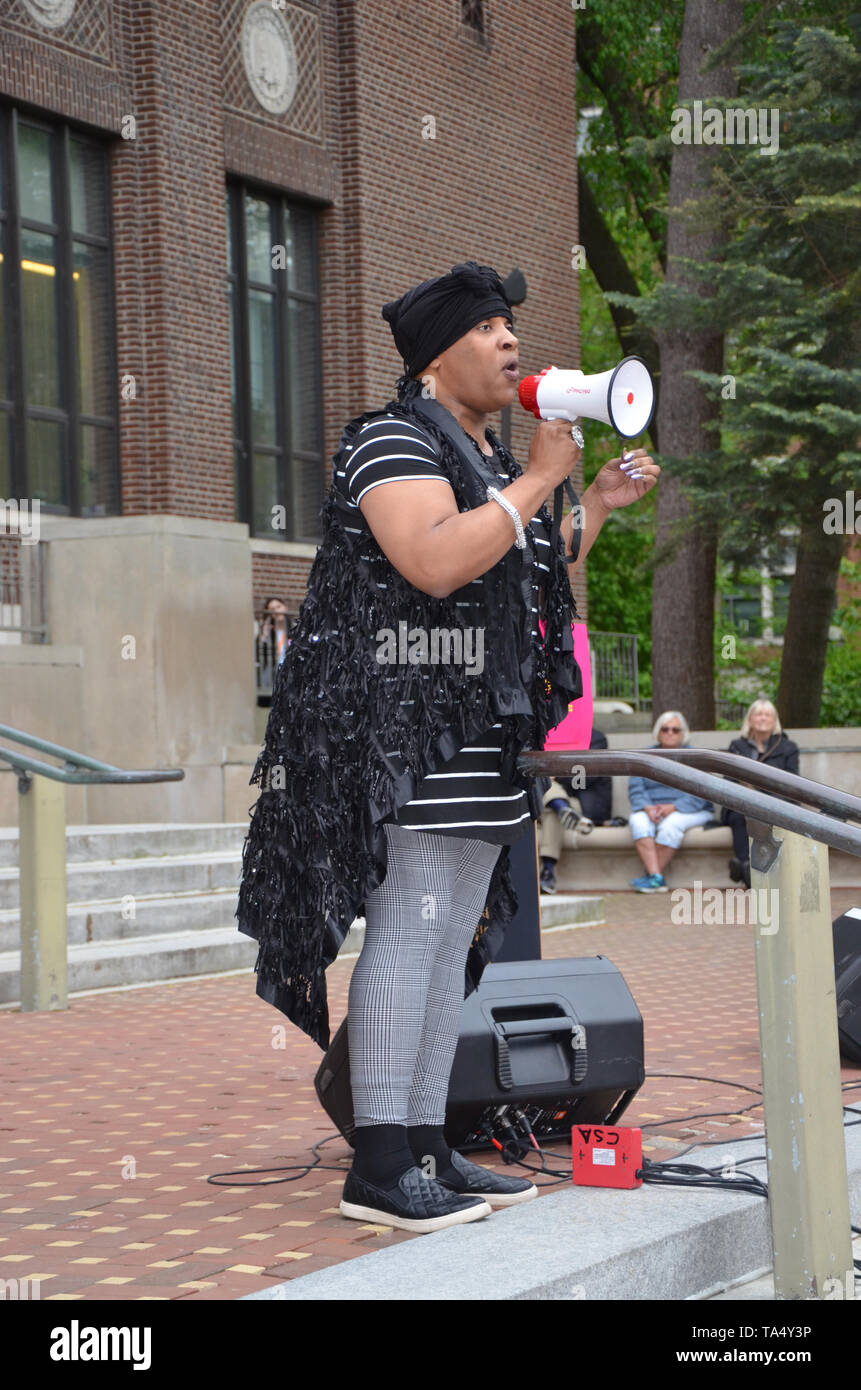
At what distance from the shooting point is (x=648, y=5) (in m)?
25.0

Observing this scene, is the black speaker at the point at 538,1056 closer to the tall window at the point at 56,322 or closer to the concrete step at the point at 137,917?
the concrete step at the point at 137,917

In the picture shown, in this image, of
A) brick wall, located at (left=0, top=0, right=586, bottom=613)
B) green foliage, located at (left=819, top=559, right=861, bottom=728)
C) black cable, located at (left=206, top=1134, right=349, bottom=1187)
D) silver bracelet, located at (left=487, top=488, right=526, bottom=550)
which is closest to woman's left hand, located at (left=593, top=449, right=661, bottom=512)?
silver bracelet, located at (left=487, top=488, right=526, bottom=550)

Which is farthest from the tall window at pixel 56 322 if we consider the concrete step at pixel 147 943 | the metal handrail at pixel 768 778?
the metal handrail at pixel 768 778

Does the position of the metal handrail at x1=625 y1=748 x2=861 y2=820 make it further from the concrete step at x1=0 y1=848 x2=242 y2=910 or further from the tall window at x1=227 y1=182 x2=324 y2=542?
the tall window at x1=227 y1=182 x2=324 y2=542

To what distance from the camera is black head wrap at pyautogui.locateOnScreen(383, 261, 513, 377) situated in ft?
12.3

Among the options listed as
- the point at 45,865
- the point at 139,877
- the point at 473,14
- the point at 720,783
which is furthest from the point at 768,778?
the point at 473,14

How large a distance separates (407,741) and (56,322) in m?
13.7

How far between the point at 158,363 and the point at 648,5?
486 inches

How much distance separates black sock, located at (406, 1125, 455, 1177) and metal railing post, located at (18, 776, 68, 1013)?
4173 mm

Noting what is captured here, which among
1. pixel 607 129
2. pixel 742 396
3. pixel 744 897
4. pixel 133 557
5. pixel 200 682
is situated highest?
pixel 607 129

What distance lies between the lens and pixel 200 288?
1683 centimetres
